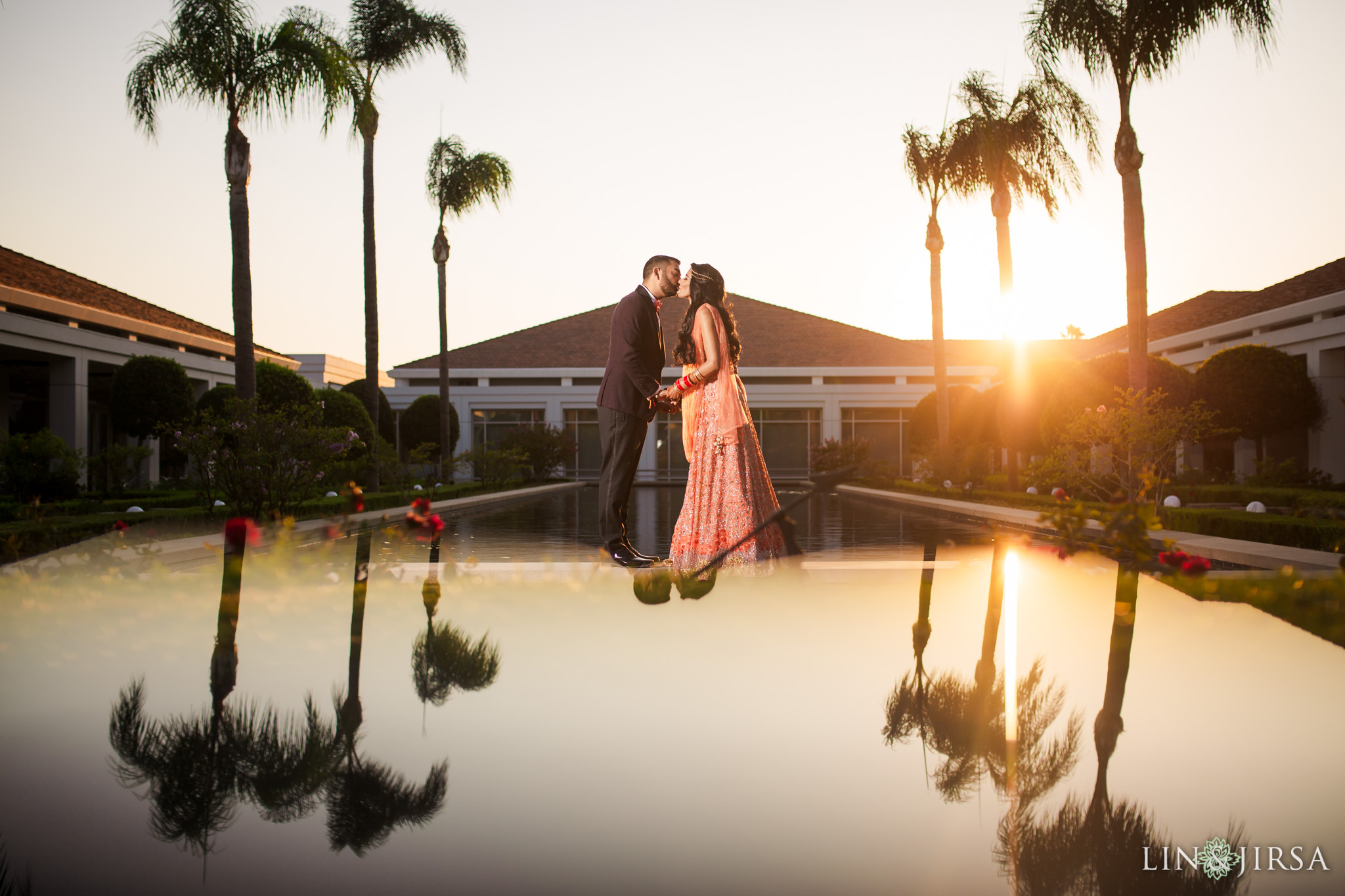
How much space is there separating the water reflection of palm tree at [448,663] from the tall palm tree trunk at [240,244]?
11.0 meters

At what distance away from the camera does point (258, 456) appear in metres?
10.9

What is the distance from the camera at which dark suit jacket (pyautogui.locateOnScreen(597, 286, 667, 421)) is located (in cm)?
604

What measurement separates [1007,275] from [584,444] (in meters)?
25.2

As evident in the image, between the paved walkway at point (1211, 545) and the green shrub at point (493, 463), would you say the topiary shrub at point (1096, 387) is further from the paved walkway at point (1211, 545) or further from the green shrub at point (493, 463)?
the green shrub at point (493, 463)

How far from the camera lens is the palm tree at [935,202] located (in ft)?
74.6

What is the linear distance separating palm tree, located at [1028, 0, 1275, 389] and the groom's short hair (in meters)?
9.52

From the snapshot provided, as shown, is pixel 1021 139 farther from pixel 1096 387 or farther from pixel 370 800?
pixel 370 800

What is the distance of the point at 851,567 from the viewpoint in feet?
23.2

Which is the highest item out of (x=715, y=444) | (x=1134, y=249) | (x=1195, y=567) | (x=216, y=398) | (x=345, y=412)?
(x=1134, y=249)

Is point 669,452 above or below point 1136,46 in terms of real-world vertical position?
below

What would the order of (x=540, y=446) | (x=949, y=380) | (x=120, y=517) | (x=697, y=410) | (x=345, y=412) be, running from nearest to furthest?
(x=697, y=410) → (x=120, y=517) → (x=345, y=412) → (x=540, y=446) → (x=949, y=380)

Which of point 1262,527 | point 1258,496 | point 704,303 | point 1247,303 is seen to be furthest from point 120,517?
point 1247,303

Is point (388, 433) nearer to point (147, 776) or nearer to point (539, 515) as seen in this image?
point (539, 515)

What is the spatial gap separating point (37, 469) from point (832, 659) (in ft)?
56.3
